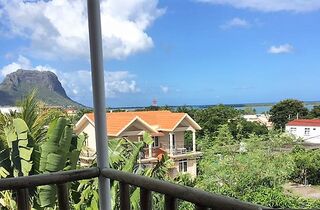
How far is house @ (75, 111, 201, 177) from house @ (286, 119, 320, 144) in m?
0.66

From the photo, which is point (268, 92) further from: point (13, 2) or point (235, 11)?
point (13, 2)

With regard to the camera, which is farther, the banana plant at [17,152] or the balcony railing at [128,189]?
the banana plant at [17,152]

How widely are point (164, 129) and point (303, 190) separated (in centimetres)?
97

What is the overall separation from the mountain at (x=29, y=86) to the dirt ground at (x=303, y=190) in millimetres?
1607

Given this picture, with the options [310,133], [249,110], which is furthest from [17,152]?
[310,133]

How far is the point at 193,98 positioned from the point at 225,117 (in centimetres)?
23

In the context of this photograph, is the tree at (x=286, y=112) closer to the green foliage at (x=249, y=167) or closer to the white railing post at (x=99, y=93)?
the green foliage at (x=249, y=167)

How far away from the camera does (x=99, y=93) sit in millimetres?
1873

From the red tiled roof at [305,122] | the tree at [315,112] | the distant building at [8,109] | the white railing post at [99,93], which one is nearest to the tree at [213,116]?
the red tiled roof at [305,122]

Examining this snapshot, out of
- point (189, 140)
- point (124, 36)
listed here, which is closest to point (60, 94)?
point (124, 36)

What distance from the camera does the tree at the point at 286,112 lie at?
1995 mm

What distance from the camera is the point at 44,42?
3.41m

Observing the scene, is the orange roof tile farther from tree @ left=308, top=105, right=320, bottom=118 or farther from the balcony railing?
tree @ left=308, top=105, right=320, bottom=118

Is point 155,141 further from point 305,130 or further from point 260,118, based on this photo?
point 305,130
